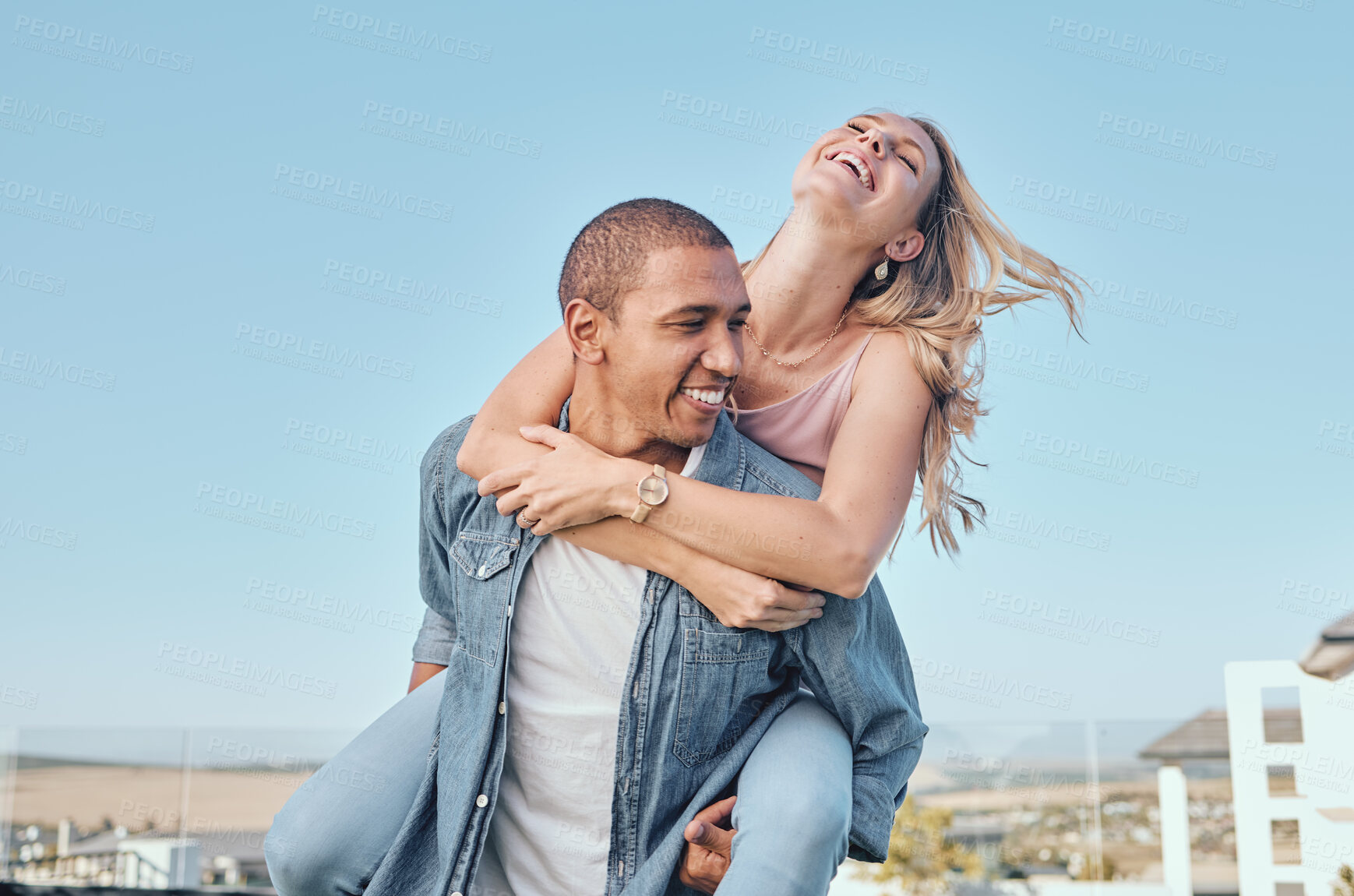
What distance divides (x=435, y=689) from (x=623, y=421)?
0.67m

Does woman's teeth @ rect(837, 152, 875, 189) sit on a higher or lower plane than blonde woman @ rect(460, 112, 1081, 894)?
higher

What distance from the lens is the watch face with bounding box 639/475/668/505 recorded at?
5.85ft

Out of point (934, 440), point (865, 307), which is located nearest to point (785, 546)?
point (934, 440)

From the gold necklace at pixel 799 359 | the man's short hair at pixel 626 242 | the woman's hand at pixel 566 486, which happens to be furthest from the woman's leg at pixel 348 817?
the gold necklace at pixel 799 359

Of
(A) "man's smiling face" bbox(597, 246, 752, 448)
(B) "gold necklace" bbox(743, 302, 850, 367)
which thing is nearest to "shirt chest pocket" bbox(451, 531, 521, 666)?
(A) "man's smiling face" bbox(597, 246, 752, 448)

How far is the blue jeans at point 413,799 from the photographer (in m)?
1.59

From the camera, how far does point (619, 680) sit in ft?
6.02

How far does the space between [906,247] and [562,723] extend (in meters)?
1.37

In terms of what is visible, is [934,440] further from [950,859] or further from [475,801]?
[950,859]

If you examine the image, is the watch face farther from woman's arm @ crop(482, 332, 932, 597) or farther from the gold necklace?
the gold necklace

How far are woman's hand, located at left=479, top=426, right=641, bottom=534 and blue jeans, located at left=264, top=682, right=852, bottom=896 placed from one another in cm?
47

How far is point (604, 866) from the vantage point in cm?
180

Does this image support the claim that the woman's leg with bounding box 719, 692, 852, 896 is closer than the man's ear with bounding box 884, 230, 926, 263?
Yes

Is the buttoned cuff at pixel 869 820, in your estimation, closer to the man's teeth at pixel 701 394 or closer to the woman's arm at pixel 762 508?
the woman's arm at pixel 762 508
